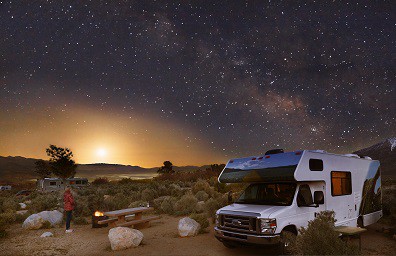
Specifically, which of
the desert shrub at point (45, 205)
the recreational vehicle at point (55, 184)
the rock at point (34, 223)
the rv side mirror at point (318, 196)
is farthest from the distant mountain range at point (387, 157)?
the rock at point (34, 223)

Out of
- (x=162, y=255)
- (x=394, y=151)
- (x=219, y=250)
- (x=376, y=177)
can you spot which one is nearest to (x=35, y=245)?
(x=162, y=255)

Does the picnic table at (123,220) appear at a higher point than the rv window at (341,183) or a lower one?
lower

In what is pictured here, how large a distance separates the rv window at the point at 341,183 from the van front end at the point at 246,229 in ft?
8.87

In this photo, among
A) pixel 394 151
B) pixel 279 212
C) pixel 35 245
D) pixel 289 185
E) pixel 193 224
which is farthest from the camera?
pixel 394 151

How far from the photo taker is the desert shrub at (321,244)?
282 inches

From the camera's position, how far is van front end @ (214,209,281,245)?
7.66 m

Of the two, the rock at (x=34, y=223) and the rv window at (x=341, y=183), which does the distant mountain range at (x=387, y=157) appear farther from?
the rock at (x=34, y=223)

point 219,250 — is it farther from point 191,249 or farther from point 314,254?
point 314,254

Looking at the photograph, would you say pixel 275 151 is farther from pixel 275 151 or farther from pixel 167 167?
pixel 167 167

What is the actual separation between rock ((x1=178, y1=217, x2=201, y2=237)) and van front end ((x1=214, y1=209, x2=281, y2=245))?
112 inches

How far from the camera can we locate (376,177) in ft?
39.3

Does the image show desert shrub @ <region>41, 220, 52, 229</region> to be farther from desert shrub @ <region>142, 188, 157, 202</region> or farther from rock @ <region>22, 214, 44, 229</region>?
desert shrub @ <region>142, 188, 157, 202</region>

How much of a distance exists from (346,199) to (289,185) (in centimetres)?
238

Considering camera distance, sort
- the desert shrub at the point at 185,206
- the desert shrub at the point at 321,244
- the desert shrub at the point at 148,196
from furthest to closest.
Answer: the desert shrub at the point at 148,196, the desert shrub at the point at 185,206, the desert shrub at the point at 321,244
